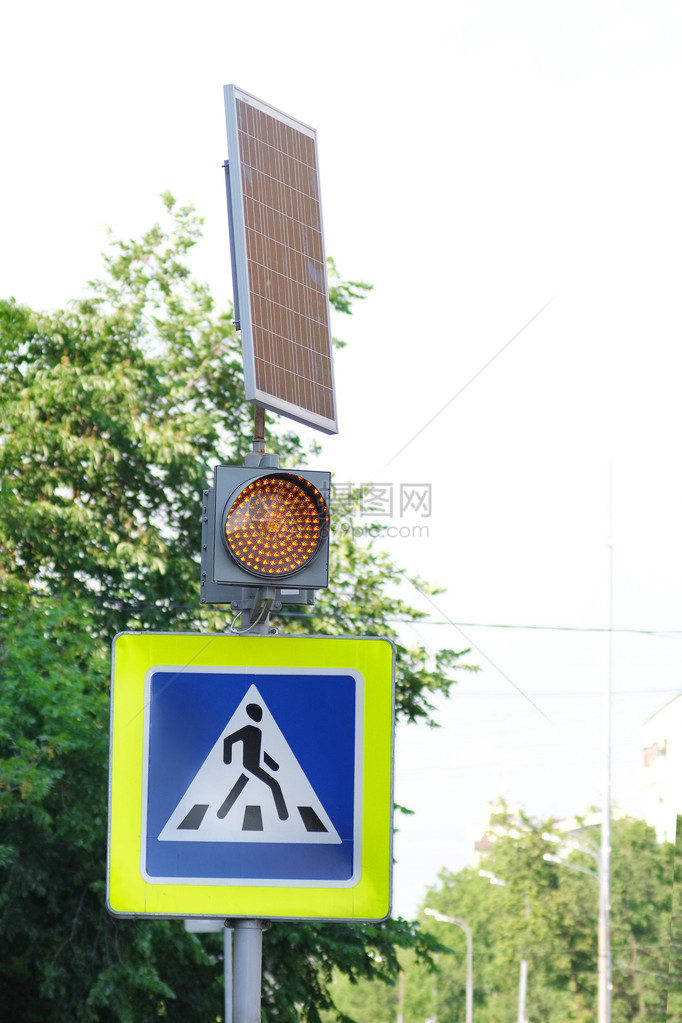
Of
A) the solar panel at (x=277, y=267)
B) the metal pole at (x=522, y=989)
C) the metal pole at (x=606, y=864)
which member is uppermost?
the solar panel at (x=277, y=267)

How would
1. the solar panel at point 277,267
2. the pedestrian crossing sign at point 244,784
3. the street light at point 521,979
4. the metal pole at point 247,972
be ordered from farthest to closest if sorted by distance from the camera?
the street light at point 521,979, the solar panel at point 277,267, the pedestrian crossing sign at point 244,784, the metal pole at point 247,972

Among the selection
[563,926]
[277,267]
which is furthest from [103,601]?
[563,926]

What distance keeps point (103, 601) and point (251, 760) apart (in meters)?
15.0

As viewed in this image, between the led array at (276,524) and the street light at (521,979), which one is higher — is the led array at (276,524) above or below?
above

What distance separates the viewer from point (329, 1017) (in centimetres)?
1892

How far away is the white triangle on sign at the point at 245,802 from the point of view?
9.50ft

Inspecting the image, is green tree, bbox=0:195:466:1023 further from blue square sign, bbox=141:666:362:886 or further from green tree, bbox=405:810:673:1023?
green tree, bbox=405:810:673:1023

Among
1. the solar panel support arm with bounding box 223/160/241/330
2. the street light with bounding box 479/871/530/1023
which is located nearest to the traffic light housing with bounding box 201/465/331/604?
A: the solar panel support arm with bounding box 223/160/241/330

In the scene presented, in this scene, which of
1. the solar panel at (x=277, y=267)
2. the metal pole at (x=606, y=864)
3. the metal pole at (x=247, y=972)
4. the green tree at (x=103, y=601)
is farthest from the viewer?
the metal pole at (x=606, y=864)

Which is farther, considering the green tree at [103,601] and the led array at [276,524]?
the green tree at [103,601]

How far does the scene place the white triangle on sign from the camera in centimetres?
290

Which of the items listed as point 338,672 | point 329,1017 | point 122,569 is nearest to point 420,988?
point 329,1017

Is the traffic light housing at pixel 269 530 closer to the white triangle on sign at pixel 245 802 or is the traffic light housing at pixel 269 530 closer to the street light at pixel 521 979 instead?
the white triangle on sign at pixel 245 802

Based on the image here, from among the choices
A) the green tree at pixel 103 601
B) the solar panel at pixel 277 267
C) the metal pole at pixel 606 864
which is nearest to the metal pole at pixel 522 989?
the metal pole at pixel 606 864
